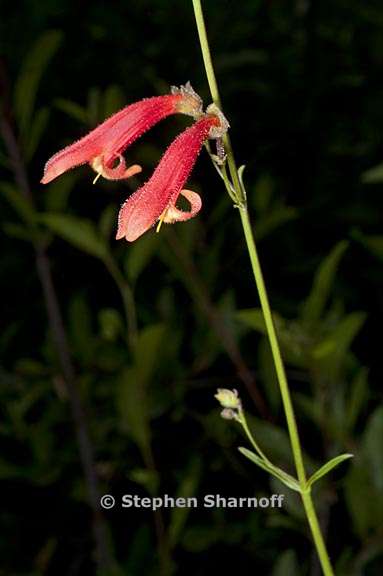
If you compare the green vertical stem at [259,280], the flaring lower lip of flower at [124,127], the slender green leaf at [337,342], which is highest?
the slender green leaf at [337,342]

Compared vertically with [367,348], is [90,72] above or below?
above

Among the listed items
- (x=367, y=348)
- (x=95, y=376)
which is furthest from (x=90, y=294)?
(x=367, y=348)

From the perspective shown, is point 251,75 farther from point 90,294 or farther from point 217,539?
point 217,539

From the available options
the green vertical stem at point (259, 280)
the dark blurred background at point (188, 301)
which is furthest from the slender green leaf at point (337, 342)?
the green vertical stem at point (259, 280)

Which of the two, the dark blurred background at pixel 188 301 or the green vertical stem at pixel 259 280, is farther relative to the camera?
the dark blurred background at pixel 188 301

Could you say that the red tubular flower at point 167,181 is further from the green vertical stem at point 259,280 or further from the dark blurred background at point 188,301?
the dark blurred background at point 188,301
